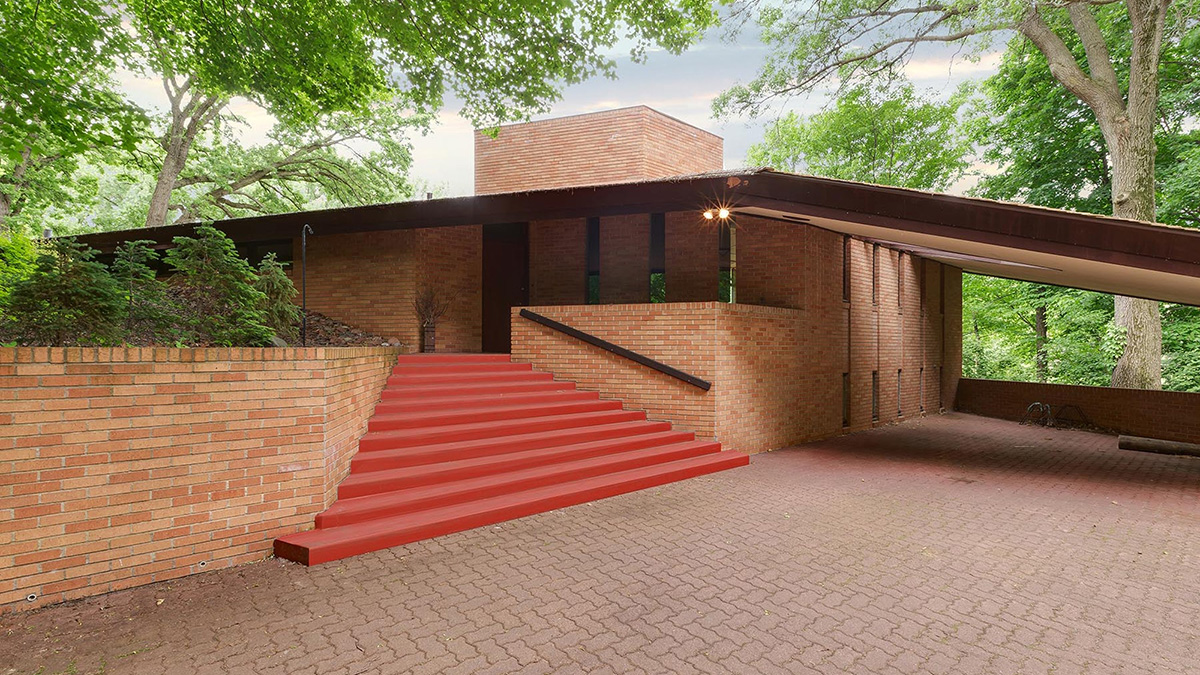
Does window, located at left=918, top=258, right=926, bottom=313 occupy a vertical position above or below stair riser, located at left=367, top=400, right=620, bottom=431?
above

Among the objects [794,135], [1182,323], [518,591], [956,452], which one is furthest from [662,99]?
[518,591]

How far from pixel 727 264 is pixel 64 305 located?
9.17m

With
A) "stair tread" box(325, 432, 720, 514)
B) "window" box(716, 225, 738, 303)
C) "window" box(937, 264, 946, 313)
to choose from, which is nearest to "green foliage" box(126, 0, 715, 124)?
"window" box(716, 225, 738, 303)

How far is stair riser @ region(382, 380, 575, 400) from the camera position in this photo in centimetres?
704

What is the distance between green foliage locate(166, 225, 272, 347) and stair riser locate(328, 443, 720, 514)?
1.86m

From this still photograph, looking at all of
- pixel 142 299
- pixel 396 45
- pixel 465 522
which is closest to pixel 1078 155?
pixel 396 45

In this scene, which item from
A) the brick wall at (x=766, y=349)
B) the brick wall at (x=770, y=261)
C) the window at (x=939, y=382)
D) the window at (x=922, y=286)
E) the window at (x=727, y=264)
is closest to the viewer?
the brick wall at (x=766, y=349)

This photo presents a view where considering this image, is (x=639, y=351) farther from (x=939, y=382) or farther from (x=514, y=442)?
(x=939, y=382)

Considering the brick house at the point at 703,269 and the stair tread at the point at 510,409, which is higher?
the brick house at the point at 703,269

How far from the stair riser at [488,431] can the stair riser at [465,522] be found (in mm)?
1360

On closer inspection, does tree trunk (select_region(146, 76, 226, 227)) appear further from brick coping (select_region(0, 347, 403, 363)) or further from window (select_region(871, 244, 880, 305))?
window (select_region(871, 244, 880, 305))

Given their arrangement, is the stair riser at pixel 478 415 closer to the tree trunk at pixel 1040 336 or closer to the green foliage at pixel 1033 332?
the green foliage at pixel 1033 332

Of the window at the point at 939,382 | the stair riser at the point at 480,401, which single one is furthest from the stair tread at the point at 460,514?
the window at the point at 939,382

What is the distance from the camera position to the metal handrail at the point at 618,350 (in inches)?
330
